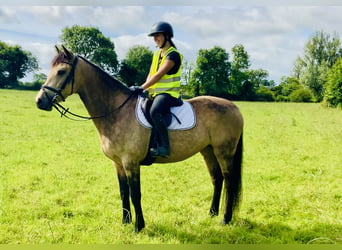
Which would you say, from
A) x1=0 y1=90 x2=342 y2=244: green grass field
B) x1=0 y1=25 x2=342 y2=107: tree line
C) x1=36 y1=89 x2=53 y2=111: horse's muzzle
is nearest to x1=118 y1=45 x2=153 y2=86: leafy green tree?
x1=0 y1=25 x2=342 y2=107: tree line

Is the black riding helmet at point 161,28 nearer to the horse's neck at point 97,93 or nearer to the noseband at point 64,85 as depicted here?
the horse's neck at point 97,93

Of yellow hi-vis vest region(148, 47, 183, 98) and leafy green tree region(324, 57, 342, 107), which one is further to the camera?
leafy green tree region(324, 57, 342, 107)

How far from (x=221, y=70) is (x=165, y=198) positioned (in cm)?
3504

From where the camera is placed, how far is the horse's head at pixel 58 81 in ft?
13.7

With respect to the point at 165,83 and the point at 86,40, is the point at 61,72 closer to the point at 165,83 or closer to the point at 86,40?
the point at 165,83

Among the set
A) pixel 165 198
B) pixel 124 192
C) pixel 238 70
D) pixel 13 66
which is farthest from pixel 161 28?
pixel 238 70

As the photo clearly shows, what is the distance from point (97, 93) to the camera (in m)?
4.66

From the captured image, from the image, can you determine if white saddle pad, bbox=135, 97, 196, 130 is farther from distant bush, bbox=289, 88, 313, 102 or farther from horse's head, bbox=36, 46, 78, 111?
distant bush, bbox=289, 88, 313, 102

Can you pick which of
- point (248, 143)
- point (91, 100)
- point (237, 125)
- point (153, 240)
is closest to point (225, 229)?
point (153, 240)

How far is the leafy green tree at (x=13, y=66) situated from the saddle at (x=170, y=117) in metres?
25.6

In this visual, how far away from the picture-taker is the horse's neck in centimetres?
457

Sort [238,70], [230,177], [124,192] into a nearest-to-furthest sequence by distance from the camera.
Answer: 1. [124,192]
2. [230,177]
3. [238,70]

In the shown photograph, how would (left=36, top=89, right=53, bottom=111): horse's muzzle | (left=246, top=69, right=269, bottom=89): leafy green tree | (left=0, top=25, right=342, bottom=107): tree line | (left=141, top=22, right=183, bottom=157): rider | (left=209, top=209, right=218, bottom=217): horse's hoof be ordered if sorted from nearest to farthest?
(left=36, top=89, right=53, bottom=111): horse's muzzle < (left=141, top=22, right=183, bottom=157): rider < (left=209, top=209, right=218, bottom=217): horse's hoof < (left=0, top=25, right=342, bottom=107): tree line < (left=246, top=69, right=269, bottom=89): leafy green tree

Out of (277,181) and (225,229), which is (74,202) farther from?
(277,181)
